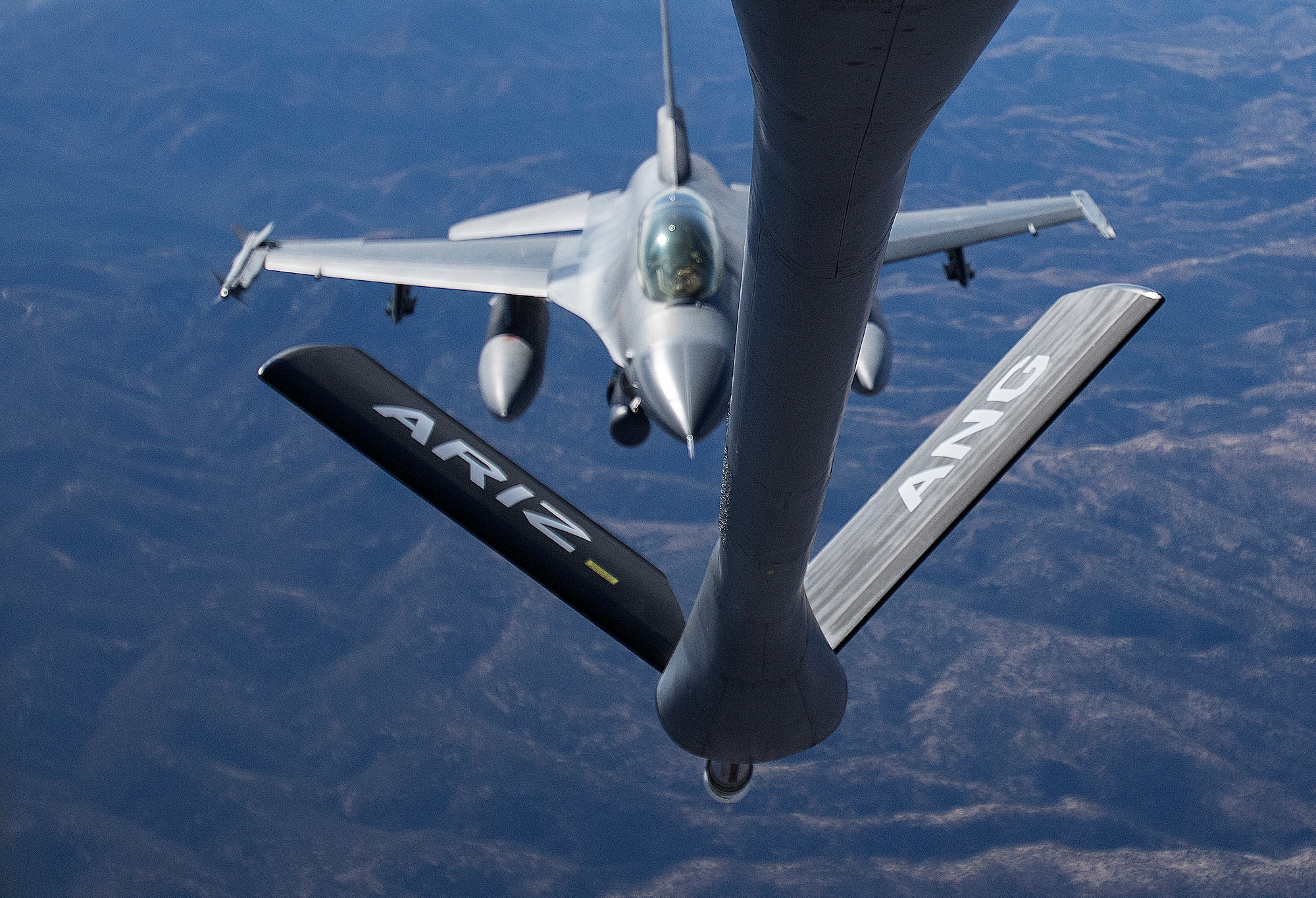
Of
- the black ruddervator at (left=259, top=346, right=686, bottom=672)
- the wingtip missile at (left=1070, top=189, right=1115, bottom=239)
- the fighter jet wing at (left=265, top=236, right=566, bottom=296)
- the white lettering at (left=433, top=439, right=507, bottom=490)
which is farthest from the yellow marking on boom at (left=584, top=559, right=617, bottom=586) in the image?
the wingtip missile at (left=1070, top=189, right=1115, bottom=239)

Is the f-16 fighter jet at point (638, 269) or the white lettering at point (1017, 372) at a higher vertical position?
the white lettering at point (1017, 372)

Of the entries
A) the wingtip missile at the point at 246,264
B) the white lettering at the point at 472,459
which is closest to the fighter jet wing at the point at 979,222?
the wingtip missile at the point at 246,264

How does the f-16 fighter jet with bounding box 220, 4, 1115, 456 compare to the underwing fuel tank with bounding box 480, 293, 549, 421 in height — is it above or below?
above

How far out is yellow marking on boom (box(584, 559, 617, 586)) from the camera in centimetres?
1133

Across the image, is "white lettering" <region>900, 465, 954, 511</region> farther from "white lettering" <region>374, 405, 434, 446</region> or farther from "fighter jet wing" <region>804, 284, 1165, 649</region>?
"white lettering" <region>374, 405, 434, 446</region>

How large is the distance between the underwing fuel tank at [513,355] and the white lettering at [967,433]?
53.0 ft

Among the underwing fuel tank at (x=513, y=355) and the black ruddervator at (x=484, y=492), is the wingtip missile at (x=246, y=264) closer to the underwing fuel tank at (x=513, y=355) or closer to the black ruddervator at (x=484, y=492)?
the underwing fuel tank at (x=513, y=355)

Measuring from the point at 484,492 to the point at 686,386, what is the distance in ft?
31.3

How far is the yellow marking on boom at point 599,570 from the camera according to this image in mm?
11328

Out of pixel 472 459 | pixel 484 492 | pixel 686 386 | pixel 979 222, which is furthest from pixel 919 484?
pixel 979 222

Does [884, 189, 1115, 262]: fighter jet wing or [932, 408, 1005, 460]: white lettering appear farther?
[884, 189, 1115, 262]: fighter jet wing

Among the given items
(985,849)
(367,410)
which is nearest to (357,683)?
(985,849)

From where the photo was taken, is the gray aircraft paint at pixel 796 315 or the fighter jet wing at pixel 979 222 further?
the fighter jet wing at pixel 979 222

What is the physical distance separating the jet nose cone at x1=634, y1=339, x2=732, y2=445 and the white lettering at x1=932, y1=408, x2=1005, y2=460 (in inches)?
308
